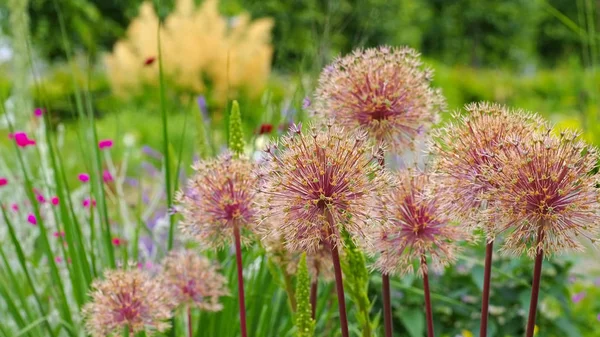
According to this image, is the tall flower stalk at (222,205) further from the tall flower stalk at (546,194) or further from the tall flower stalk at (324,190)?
the tall flower stalk at (546,194)

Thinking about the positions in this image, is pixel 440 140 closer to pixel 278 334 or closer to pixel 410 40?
pixel 278 334

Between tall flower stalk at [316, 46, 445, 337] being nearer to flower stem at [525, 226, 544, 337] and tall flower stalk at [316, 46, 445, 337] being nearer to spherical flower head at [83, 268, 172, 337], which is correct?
Result: flower stem at [525, 226, 544, 337]

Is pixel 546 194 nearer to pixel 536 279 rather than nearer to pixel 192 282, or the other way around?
pixel 536 279

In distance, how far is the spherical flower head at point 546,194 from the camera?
1187 mm

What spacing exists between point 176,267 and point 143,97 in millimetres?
14125

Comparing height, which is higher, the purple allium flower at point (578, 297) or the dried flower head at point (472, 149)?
the purple allium flower at point (578, 297)

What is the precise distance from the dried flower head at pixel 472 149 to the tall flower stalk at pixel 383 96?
0.26 meters

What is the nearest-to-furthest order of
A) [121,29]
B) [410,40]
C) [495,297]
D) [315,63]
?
[315,63]
[495,297]
[121,29]
[410,40]

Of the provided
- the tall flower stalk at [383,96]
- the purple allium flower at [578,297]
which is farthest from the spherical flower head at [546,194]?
the purple allium flower at [578,297]

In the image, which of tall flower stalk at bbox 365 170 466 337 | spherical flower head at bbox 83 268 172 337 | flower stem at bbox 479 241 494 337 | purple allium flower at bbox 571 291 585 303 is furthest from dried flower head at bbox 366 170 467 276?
purple allium flower at bbox 571 291 585 303

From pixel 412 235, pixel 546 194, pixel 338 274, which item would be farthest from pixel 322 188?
pixel 546 194

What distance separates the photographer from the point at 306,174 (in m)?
1.28

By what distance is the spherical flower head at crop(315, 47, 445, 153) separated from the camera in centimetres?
160

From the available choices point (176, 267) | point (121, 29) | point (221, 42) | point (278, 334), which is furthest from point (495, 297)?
point (121, 29)
